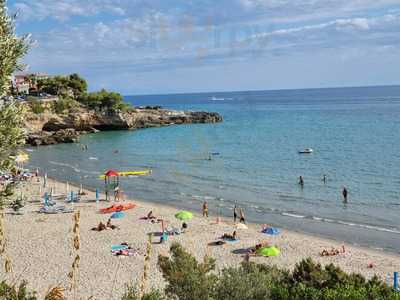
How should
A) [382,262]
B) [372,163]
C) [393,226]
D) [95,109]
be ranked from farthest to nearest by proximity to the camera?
[95,109], [372,163], [393,226], [382,262]

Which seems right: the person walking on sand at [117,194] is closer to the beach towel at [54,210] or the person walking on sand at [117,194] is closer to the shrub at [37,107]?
the beach towel at [54,210]

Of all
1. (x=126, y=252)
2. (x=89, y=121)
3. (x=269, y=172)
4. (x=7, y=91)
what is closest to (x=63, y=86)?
(x=89, y=121)

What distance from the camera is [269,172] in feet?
155

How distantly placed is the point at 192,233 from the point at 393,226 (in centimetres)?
1145

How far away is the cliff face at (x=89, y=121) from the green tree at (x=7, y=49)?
6301 centimetres

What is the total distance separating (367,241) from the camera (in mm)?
25766

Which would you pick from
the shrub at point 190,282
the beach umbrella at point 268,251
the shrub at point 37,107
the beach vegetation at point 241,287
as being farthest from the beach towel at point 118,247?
A: the shrub at point 37,107

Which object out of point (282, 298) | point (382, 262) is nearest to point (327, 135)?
point (382, 262)

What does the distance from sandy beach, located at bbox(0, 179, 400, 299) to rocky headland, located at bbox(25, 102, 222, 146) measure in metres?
44.1

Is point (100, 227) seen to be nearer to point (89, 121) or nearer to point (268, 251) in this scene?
point (268, 251)

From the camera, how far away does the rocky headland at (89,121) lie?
75375 millimetres

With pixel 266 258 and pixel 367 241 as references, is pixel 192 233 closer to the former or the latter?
pixel 266 258

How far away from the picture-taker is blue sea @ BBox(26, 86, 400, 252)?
3086 centimetres

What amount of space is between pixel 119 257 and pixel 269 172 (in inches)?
1068
